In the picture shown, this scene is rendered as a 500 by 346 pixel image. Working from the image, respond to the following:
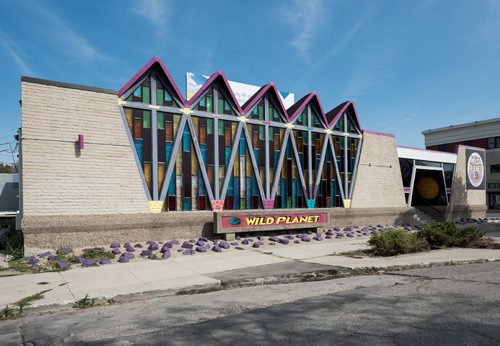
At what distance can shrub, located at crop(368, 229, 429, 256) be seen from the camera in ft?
39.1

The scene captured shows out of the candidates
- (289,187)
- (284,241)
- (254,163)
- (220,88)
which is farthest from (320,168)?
(220,88)

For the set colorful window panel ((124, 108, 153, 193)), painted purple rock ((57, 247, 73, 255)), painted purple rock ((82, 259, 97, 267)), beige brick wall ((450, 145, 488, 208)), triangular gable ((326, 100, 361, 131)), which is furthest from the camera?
beige brick wall ((450, 145, 488, 208))

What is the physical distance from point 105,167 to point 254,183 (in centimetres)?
713

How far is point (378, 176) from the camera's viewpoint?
78.3 feet

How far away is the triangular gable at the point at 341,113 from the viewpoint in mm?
21825

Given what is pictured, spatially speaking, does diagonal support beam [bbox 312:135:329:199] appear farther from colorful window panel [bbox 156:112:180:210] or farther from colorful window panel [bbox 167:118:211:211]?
colorful window panel [bbox 156:112:180:210]

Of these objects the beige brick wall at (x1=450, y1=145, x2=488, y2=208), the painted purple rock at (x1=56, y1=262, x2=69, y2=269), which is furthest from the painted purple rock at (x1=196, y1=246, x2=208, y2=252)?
the beige brick wall at (x1=450, y1=145, x2=488, y2=208)

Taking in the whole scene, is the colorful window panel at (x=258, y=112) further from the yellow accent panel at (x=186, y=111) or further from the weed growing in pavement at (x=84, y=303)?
the weed growing in pavement at (x=84, y=303)

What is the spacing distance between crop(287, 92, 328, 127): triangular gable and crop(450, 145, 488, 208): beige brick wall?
47.4 feet

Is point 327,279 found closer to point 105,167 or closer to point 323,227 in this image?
point 105,167

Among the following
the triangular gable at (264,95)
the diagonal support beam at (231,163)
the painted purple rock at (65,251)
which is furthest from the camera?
the triangular gable at (264,95)

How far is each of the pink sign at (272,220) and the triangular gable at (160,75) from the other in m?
5.56

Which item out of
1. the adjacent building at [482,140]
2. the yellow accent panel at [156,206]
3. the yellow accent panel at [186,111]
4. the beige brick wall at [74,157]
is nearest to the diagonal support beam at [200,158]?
the yellow accent panel at [186,111]

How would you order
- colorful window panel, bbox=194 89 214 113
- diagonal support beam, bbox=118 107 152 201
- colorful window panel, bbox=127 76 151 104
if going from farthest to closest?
colorful window panel, bbox=194 89 214 113, colorful window panel, bbox=127 76 151 104, diagonal support beam, bbox=118 107 152 201
